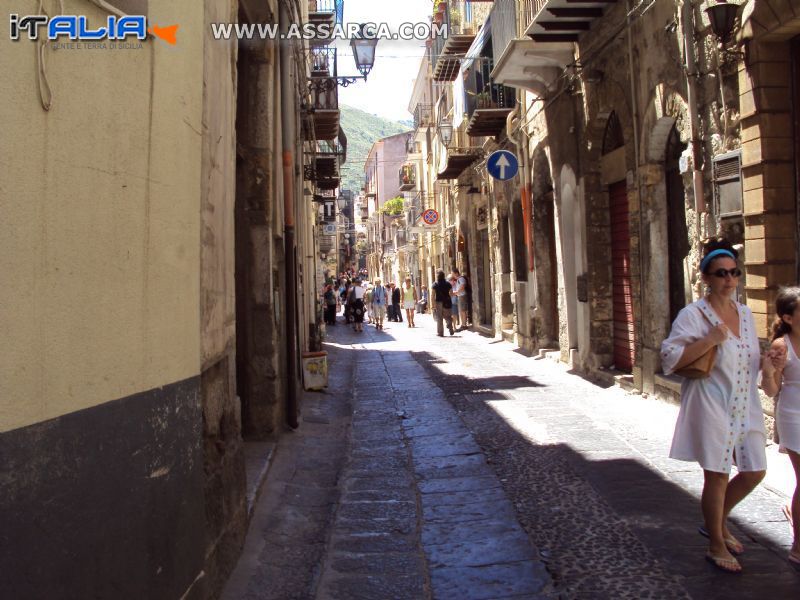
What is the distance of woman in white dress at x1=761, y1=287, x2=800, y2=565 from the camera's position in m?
3.96

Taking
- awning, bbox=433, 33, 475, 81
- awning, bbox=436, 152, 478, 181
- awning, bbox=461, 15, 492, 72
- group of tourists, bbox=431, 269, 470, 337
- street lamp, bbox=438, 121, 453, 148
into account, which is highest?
awning, bbox=433, 33, 475, 81

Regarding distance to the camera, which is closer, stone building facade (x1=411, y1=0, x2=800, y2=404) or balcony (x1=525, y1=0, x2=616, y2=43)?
stone building facade (x1=411, y1=0, x2=800, y2=404)

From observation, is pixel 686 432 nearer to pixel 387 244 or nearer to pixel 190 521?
pixel 190 521

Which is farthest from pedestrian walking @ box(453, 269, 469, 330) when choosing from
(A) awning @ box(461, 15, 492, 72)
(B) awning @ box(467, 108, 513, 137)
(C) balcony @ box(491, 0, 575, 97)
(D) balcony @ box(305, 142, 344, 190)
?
(C) balcony @ box(491, 0, 575, 97)

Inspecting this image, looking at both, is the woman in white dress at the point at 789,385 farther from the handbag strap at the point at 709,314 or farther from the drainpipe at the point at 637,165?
the drainpipe at the point at 637,165

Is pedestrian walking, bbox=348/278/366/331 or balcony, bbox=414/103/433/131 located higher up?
balcony, bbox=414/103/433/131

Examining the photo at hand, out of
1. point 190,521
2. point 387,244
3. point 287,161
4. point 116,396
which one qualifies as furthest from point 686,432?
point 387,244

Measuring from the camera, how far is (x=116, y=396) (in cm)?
287

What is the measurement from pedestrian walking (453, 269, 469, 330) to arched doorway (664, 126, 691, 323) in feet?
41.0

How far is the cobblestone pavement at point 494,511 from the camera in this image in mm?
4043

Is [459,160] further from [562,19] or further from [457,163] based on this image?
[562,19]

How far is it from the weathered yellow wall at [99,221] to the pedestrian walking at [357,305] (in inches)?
832

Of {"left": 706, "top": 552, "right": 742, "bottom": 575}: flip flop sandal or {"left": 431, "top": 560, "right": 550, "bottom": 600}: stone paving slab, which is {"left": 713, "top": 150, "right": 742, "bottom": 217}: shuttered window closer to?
{"left": 706, "top": 552, "right": 742, "bottom": 575}: flip flop sandal

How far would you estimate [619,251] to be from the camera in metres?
10.9
